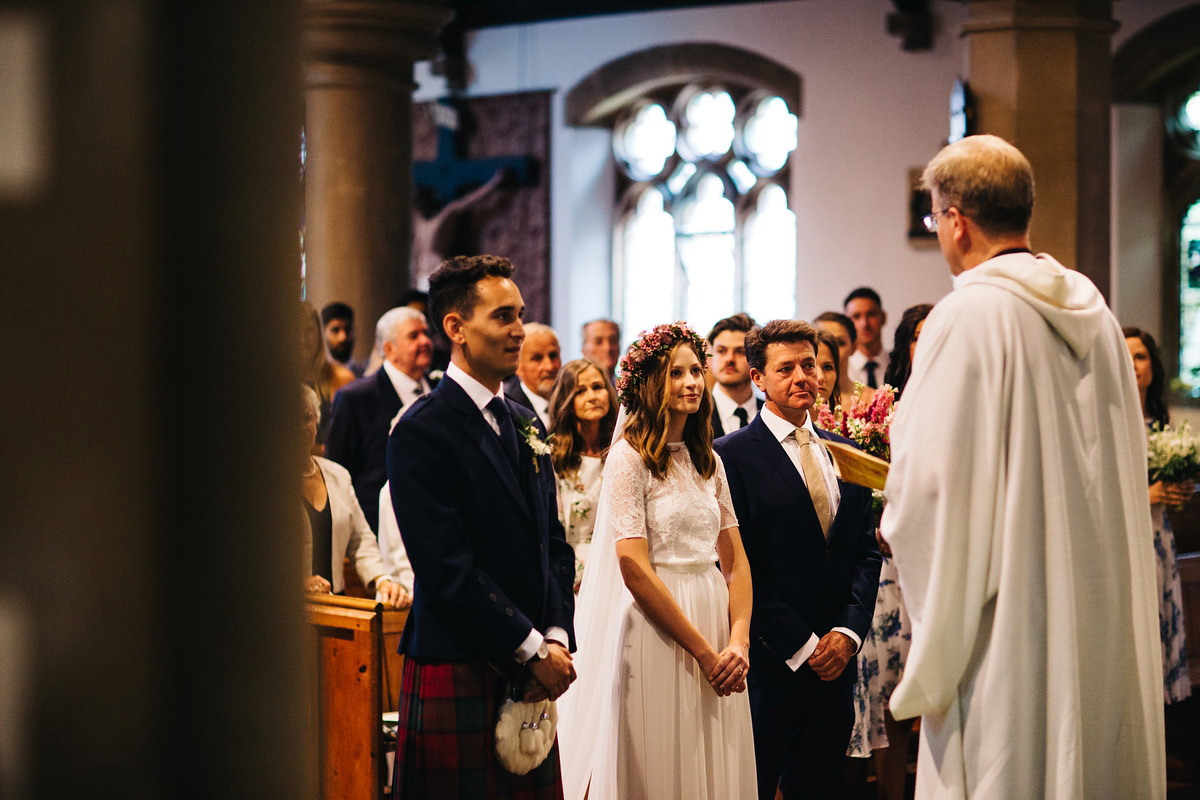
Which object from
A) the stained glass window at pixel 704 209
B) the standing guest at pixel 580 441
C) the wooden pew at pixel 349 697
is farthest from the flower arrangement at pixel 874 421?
the stained glass window at pixel 704 209

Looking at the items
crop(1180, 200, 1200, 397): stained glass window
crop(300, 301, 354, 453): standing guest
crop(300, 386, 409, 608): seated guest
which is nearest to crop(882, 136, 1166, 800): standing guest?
crop(300, 386, 409, 608): seated guest

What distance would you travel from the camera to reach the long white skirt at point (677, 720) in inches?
138

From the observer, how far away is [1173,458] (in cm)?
550

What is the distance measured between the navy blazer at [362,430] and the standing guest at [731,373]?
5.11ft

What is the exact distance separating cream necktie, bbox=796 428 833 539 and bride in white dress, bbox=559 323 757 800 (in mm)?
292

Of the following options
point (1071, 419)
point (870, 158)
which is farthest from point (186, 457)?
point (870, 158)

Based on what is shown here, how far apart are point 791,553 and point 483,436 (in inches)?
50.5

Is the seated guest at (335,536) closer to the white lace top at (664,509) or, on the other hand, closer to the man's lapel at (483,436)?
the white lace top at (664,509)

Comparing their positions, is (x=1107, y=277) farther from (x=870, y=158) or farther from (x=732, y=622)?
(x=732, y=622)

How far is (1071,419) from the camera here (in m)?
2.32

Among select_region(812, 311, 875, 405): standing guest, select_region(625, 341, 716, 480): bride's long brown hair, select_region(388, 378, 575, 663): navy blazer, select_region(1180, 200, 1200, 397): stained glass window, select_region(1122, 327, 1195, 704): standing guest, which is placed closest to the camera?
select_region(388, 378, 575, 663): navy blazer

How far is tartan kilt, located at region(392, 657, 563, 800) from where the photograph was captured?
2.81 m

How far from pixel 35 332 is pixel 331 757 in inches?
129

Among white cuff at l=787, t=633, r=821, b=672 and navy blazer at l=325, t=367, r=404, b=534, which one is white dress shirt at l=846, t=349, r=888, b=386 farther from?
white cuff at l=787, t=633, r=821, b=672
